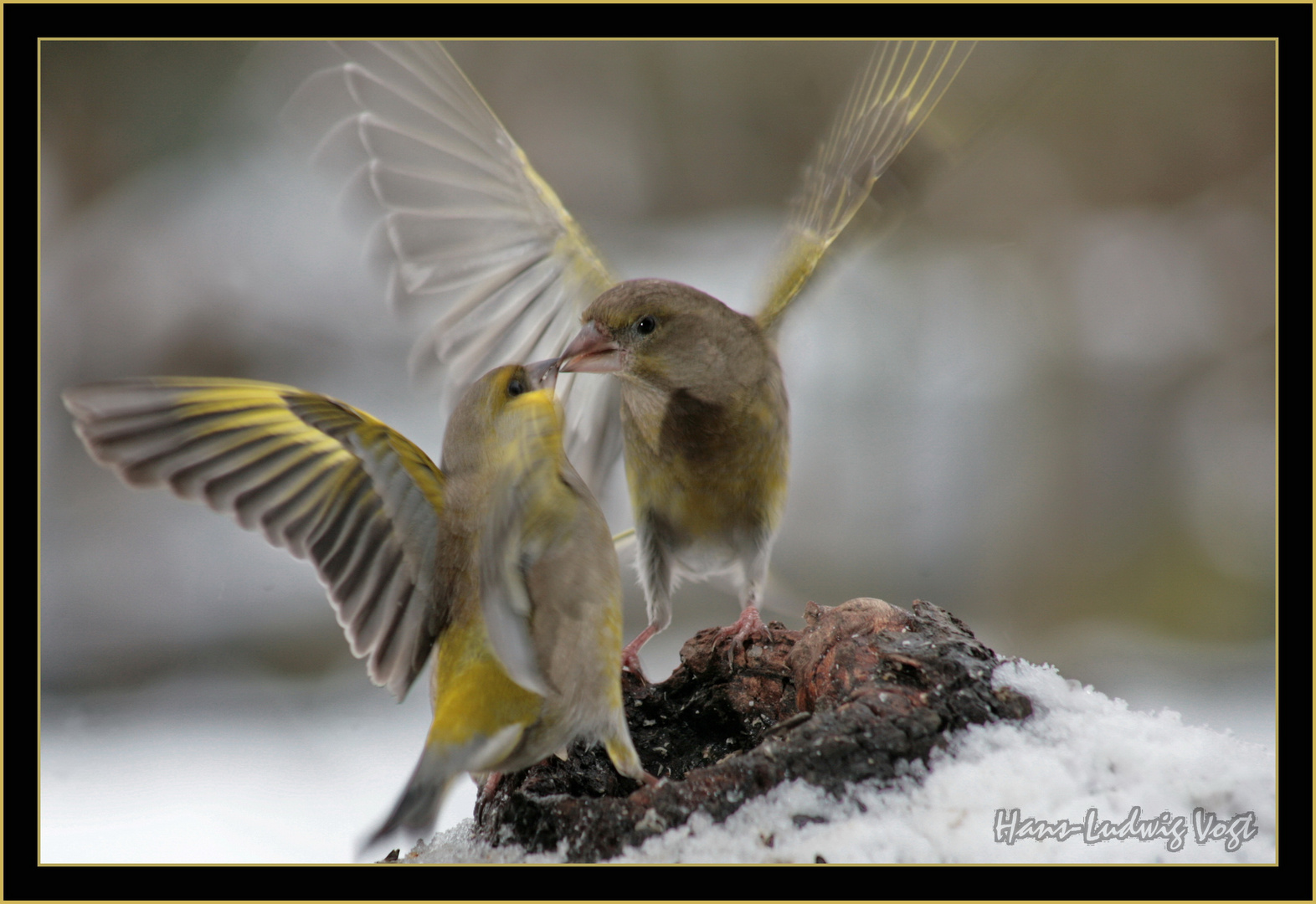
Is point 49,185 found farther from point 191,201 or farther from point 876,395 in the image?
point 876,395

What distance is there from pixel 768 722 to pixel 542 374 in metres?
0.91

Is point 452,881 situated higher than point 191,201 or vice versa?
point 191,201

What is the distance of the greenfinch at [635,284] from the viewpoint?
2.39m

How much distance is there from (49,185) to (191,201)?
58 centimetres

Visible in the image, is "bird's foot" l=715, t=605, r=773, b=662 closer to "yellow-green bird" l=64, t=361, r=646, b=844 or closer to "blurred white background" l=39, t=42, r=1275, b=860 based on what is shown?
"yellow-green bird" l=64, t=361, r=646, b=844

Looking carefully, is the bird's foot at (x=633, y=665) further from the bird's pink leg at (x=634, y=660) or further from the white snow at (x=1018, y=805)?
the white snow at (x=1018, y=805)

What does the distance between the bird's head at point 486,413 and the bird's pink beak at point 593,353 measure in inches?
10.2

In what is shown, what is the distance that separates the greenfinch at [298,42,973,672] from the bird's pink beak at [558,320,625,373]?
6cm

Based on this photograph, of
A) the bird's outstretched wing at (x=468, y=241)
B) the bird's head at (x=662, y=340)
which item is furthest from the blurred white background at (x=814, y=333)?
the bird's head at (x=662, y=340)

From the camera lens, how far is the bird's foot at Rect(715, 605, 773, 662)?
2150mm

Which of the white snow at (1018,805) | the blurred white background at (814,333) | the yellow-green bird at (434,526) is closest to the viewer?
the white snow at (1018,805)

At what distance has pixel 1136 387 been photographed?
14.6 feet

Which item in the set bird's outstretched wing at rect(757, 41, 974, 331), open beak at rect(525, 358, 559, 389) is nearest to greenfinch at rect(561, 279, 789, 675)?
open beak at rect(525, 358, 559, 389)

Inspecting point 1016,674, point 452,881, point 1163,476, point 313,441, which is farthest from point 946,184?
point 452,881
